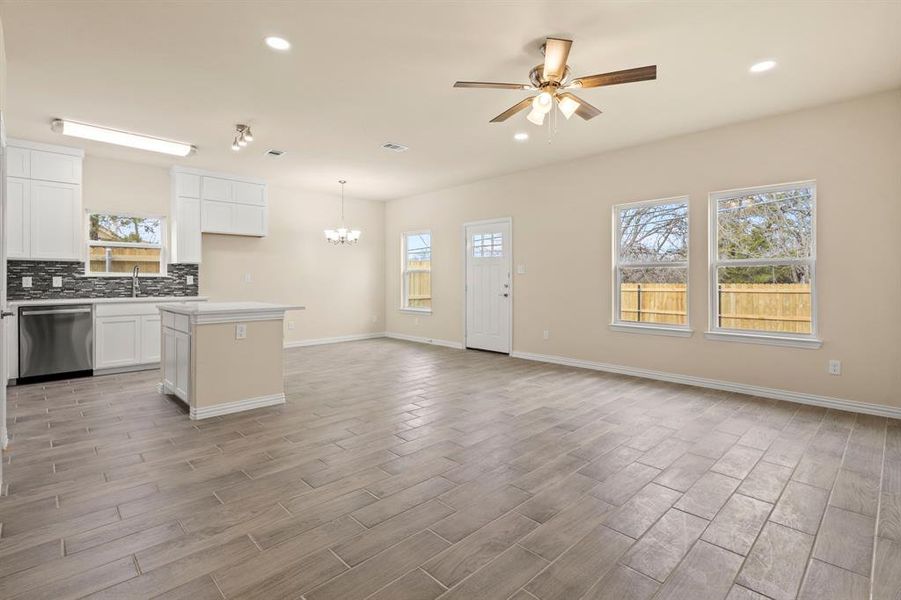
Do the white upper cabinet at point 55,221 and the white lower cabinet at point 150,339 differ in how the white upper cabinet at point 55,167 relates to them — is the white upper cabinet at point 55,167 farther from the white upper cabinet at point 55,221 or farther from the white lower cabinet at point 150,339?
the white lower cabinet at point 150,339

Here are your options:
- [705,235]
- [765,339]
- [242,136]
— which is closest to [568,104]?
[705,235]

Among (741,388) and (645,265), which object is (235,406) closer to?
(645,265)

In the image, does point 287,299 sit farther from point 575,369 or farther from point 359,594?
point 359,594

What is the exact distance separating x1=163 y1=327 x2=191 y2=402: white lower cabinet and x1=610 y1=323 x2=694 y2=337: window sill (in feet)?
15.1

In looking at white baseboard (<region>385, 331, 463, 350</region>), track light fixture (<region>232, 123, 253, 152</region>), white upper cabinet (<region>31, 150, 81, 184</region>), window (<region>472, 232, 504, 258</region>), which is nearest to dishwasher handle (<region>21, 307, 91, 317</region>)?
white upper cabinet (<region>31, 150, 81, 184</region>)

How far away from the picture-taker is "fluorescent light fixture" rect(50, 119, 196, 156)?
14.8 ft

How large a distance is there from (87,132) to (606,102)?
5241mm

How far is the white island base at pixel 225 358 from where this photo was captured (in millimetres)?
3619

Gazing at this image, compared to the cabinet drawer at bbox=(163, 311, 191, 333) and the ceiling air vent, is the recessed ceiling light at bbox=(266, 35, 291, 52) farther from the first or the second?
the cabinet drawer at bbox=(163, 311, 191, 333)

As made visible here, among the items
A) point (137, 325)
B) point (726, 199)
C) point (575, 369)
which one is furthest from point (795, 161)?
point (137, 325)

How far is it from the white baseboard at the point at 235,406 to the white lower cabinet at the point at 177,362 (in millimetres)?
229

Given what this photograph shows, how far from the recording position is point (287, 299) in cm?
761

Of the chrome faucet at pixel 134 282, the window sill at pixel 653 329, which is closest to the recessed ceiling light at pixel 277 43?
the chrome faucet at pixel 134 282

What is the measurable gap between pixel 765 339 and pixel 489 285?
3.72 meters
